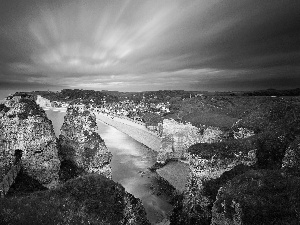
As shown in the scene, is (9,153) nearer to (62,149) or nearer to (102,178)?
(62,149)

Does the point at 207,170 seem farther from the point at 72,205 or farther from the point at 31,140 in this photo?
the point at 31,140

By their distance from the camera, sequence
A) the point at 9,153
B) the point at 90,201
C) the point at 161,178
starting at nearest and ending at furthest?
1. the point at 90,201
2. the point at 9,153
3. the point at 161,178

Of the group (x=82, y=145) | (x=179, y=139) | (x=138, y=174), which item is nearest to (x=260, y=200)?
(x=82, y=145)

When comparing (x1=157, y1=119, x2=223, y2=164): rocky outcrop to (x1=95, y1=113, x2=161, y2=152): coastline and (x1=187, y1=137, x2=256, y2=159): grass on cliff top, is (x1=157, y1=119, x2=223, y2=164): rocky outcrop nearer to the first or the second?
(x1=95, y1=113, x2=161, y2=152): coastline

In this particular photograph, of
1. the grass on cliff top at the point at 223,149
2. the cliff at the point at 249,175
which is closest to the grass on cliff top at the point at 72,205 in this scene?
the cliff at the point at 249,175

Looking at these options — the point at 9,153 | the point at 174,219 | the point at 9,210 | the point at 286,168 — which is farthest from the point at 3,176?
the point at 286,168
